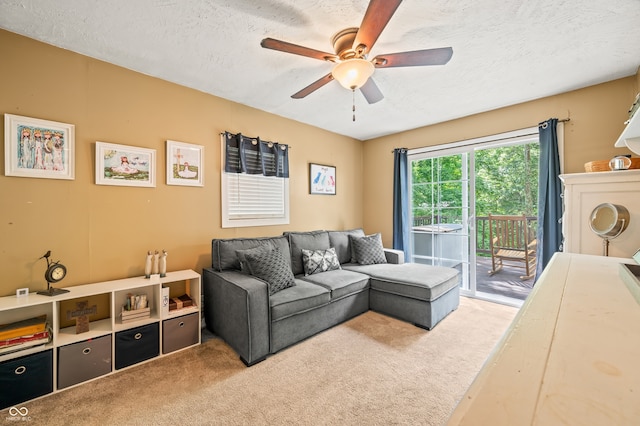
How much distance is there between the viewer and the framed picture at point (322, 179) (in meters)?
4.08

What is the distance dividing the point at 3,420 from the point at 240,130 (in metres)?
2.96

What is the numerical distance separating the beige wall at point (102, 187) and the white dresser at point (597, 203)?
3231 mm

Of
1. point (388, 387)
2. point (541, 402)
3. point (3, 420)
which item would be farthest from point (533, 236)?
point (3, 420)

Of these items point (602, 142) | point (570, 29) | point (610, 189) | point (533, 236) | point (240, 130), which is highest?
point (570, 29)

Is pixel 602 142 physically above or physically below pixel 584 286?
above

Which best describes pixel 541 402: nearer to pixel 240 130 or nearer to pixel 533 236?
pixel 240 130

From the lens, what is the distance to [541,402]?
43 centimetres

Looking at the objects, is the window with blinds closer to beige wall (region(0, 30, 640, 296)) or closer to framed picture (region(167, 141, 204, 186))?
beige wall (region(0, 30, 640, 296))

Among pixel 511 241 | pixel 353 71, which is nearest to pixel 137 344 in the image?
pixel 353 71

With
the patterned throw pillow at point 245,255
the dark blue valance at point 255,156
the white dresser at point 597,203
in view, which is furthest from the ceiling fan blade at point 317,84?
the white dresser at point 597,203

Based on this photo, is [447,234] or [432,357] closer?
[432,357]

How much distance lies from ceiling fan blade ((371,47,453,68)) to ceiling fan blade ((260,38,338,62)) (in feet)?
1.09

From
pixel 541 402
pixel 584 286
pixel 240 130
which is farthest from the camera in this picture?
pixel 240 130

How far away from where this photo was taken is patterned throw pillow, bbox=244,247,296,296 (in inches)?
101
